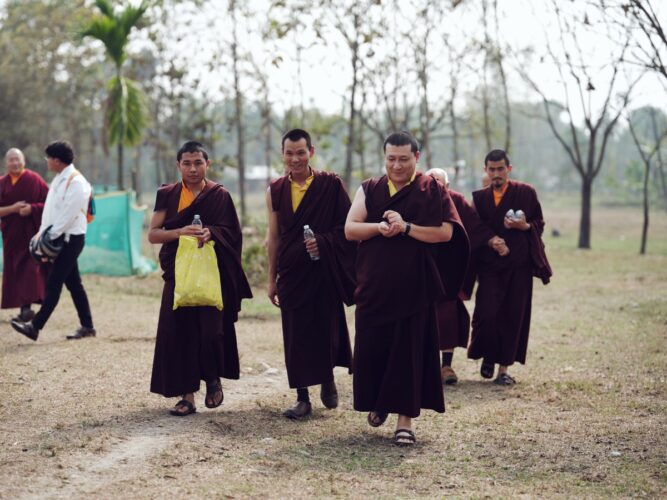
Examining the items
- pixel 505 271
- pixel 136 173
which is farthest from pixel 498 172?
pixel 136 173

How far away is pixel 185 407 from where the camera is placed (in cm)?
621

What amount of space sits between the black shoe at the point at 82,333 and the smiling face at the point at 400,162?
483 centimetres

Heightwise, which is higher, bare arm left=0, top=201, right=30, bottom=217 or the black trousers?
bare arm left=0, top=201, right=30, bottom=217

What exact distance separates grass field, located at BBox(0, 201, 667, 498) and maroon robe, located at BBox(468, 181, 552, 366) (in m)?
0.35

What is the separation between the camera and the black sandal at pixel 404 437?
18.5 feet

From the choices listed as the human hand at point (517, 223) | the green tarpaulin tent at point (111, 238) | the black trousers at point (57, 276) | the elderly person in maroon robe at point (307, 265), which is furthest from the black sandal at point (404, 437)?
the green tarpaulin tent at point (111, 238)

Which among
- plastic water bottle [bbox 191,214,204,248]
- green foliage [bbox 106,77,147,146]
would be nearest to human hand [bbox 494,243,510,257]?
plastic water bottle [bbox 191,214,204,248]

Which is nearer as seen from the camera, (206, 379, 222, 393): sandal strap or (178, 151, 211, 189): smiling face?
(178, 151, 211, 189): smiling face

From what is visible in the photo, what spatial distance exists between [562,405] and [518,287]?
1316 millimetres

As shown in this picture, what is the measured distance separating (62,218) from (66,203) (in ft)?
0.48

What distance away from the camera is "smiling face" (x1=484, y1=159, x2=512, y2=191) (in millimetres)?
7762

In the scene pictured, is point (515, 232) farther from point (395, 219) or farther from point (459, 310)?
point (395, 219)

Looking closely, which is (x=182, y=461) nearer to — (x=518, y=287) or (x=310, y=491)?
(x=310, y=491)

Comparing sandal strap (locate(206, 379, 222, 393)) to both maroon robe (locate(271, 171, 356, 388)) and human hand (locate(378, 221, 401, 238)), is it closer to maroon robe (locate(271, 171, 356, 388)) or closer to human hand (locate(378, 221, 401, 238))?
maroon robe (locate(271, 171, 356, 388))
